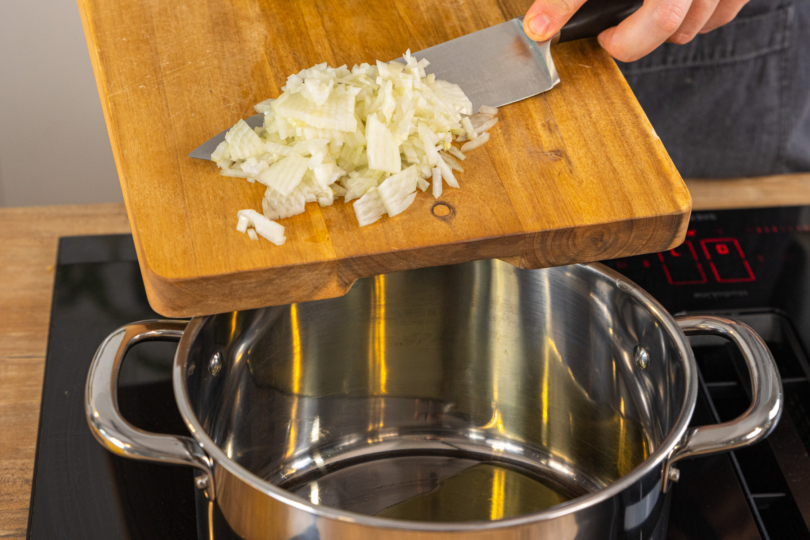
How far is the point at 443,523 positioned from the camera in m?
0.44

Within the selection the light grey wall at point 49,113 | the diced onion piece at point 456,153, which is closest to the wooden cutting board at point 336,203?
the diced onion piece at point 456,153

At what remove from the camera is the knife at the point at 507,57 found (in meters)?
0.73

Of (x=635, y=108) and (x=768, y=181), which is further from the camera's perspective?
(x=768, y=181)

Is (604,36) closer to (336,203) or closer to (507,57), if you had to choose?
(507,57)

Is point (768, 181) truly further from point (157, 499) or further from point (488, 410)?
point (157, 499)

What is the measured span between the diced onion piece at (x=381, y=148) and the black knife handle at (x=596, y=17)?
24cm

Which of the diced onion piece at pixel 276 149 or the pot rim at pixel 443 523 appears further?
the diced onion piece at pixel 276 149

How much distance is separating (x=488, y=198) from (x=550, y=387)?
0.23m

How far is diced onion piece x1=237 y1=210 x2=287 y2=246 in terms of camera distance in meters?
0.60

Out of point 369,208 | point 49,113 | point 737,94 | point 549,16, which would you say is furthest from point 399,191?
point 49,113

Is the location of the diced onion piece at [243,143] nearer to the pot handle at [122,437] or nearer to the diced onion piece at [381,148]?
the diced onion piece at [381,148]

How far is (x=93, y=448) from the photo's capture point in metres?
0.74

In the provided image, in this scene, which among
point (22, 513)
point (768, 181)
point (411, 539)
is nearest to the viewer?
point (411, 539)

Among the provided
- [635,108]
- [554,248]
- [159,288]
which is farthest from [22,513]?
[635,108]
